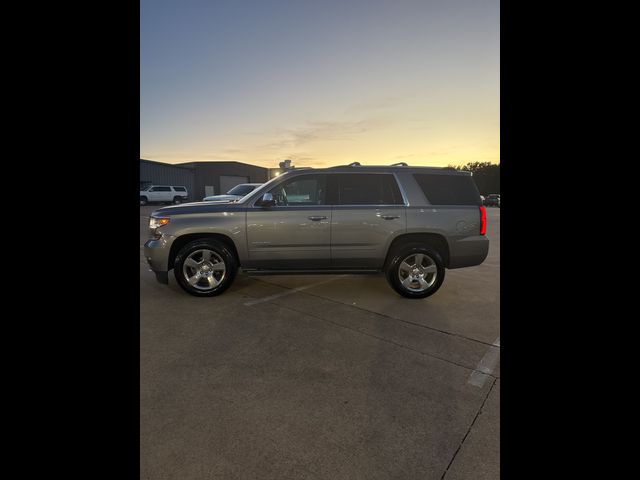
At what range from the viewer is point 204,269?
15.7ft

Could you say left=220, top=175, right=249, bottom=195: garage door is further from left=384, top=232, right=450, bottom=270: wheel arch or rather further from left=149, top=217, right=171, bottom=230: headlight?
left=384, top=232, right=450, bottom=270: wheel arch

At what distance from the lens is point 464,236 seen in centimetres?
484

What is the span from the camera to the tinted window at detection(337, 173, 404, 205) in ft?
16.0

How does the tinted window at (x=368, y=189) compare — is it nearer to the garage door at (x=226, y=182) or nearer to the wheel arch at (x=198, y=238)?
the wheel arch at (x=198, y=238)

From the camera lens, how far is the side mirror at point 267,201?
15.4 ft

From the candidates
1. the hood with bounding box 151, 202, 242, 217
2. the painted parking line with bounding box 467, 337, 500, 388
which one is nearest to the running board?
the hood with bounding box 151, 202, 242, 217

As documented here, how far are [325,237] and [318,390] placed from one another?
8.36 ft

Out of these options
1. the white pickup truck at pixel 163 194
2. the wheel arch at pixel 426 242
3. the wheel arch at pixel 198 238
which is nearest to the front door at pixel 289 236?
the wheel arch at pixel 198 238

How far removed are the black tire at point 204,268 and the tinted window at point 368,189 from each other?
6.00 feet

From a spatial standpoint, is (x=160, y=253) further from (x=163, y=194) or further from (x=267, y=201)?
(x=163, y=194)
